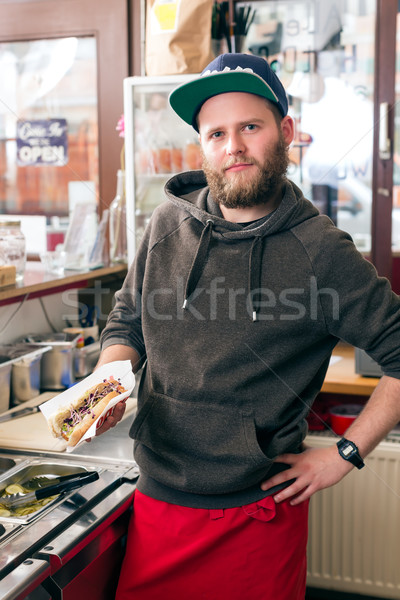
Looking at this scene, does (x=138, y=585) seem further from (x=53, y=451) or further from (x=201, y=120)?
(x=201, y=120)

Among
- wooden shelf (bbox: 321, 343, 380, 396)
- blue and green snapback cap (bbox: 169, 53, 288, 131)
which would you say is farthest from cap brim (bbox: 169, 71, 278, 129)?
wooden shelf (bbox: 321, 343, 380, 396)

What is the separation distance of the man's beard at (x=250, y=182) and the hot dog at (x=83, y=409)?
0.45 m

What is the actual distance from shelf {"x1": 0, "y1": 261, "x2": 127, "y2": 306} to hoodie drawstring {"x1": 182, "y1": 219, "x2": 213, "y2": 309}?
0.70 meters

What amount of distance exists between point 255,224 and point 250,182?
0.09m

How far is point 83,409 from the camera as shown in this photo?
1.29m

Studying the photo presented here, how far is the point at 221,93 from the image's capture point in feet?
4.40

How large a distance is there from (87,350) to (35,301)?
0.84ft

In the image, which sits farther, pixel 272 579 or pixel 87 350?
pixel 87 350

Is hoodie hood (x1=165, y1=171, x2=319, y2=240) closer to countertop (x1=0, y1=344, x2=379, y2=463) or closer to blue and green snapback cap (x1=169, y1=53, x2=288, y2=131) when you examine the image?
blue and green snapback cap (x1=169, y1=53, x2=288, y2=131)

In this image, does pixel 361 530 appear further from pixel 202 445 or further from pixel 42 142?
pixel 42 142

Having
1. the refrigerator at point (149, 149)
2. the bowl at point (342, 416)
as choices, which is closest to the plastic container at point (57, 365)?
the refrigerator at point (149, 149)

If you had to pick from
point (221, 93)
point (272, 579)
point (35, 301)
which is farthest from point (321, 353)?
point (35, 301)

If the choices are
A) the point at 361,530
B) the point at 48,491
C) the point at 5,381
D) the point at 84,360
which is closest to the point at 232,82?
the point at 48,491

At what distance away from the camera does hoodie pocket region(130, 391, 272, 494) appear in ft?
4.13
